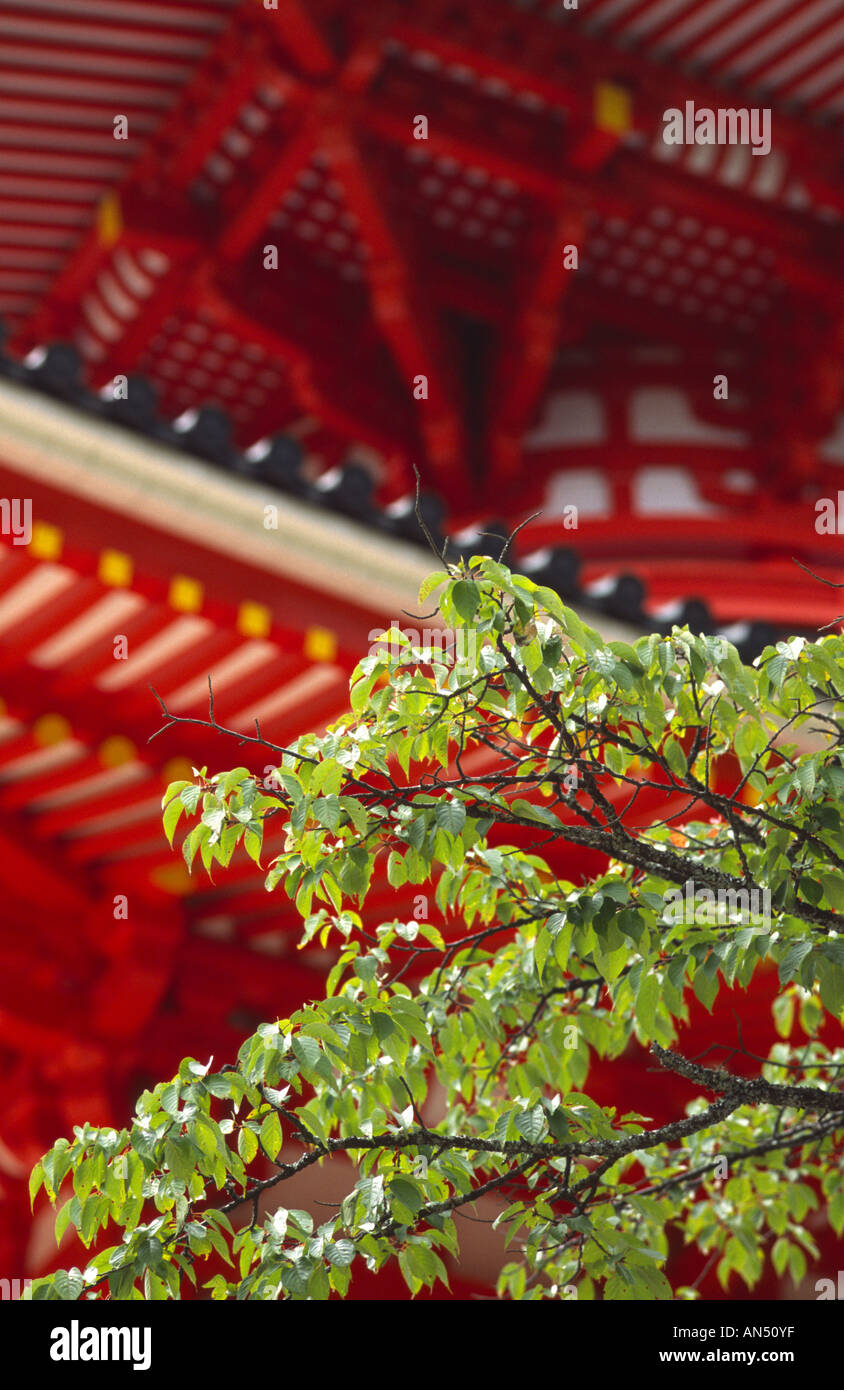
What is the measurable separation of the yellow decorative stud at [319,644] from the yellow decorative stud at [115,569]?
45 cm

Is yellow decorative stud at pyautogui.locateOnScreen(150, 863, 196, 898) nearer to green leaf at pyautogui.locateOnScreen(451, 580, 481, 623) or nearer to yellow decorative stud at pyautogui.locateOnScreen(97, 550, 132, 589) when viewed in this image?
yellow decorative stud at pyautogui.locateOnScreen(97, 550, 132, 589)

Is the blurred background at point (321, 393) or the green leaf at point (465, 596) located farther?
the blurred background at point (321, 393)

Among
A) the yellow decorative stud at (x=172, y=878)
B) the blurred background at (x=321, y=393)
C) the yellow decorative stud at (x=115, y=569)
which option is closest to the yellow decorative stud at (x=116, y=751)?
the blurred background at (x=321, y=393)

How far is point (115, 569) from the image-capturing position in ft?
10.7

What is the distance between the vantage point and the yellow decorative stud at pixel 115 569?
3.26 m

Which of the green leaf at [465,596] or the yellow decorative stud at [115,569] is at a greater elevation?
the yellow decorative stud at [115,569]

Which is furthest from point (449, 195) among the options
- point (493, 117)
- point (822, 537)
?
point (822, 537)

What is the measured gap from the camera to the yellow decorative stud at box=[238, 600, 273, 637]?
339cm

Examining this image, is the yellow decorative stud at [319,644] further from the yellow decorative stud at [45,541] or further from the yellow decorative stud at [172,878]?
the yellow decorative stud at [172,878]

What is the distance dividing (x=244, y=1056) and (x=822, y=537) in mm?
5064

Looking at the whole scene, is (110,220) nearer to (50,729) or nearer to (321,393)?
(321,393)

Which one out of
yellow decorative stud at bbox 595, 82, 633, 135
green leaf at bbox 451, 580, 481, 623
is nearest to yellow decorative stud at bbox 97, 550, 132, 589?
green leaf at bbox 451, 580, 481, 623

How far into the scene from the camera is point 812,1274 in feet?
18.2

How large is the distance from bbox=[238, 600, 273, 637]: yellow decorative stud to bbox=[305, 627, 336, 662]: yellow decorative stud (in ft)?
0.34
